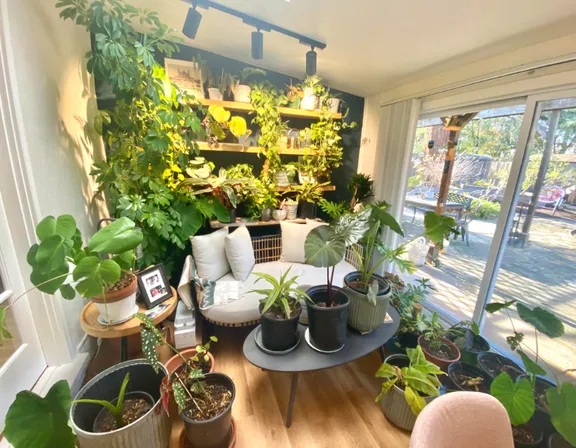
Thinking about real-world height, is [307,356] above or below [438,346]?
above

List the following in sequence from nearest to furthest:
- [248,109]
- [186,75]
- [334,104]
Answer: [186,75]
[248,109]
[334,104]

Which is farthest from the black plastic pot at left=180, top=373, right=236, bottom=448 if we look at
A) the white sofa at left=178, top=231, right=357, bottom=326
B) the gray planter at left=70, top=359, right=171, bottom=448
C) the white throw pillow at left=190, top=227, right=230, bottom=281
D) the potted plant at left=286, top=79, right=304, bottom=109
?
the potted plant at left=286, top=79, right=304, bottom=109

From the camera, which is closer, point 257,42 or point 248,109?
point 257,42

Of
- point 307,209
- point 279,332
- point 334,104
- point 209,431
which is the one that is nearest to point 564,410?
point 279,332

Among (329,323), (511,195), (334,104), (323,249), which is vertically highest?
(334,104)

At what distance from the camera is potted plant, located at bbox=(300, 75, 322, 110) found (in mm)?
2309

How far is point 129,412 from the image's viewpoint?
46.6 inches

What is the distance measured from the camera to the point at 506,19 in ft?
3.97

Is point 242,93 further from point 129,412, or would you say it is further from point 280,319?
point 129,412

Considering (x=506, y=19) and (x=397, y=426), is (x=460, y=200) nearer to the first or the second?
(x=506, y=19)

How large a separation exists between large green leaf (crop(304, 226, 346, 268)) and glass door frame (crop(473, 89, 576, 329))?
1.17m

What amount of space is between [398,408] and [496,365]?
2.23 feet

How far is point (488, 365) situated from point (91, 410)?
2110 mm

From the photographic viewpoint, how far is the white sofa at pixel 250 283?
1.78 metres
